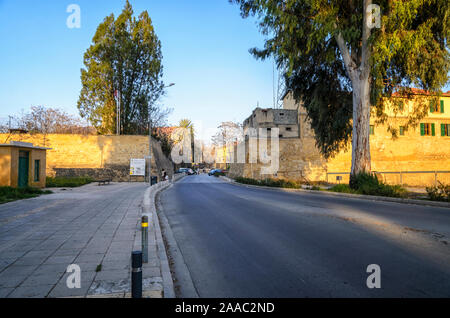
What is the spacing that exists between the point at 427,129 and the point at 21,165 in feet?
146

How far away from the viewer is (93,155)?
35.8m

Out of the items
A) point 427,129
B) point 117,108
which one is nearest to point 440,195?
point 427,129

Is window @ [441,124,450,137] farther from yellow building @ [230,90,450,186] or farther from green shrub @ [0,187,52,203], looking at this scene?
green shrub @ [0,187,52,203]

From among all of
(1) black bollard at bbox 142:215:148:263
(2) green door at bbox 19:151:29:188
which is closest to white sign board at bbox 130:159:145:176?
(2) green door at bbox 19:151:29:188

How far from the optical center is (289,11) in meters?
16.3

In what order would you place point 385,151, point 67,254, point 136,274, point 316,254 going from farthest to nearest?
point 385,151 → point 67,254 → point 316,254 → point 136,274

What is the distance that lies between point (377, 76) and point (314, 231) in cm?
1227

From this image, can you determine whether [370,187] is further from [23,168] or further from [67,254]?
[23,168]

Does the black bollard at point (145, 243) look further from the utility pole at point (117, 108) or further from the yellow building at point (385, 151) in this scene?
the utility pole at point (117, 108)

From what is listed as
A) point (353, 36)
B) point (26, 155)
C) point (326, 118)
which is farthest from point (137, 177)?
point (353, 36)

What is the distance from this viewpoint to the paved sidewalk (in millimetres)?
3678

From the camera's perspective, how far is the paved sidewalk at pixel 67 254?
3.68 m
